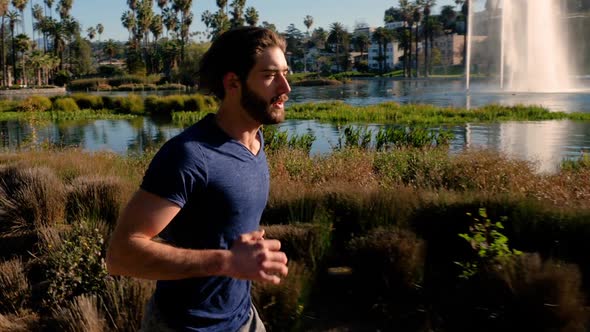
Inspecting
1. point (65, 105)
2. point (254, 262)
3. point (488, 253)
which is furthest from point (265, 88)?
point (65, 105)

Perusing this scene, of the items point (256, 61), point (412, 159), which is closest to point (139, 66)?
point (412, 159)

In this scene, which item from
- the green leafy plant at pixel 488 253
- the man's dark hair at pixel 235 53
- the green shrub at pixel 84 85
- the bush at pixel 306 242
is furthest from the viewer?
the green shrub at pixel 84 85

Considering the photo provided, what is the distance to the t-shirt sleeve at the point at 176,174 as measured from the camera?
6.52 ft

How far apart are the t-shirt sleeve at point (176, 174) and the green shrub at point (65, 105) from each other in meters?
46.3

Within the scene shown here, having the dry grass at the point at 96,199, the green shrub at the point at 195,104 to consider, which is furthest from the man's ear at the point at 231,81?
the green shrub at the point at 195,104

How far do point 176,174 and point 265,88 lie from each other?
1.68ft

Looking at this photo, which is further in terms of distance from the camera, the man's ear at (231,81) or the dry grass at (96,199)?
the dry grass at (96,199)

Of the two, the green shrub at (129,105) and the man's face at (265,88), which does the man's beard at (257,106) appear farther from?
the green shrub at (129,105)

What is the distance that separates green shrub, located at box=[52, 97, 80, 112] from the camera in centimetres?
4553

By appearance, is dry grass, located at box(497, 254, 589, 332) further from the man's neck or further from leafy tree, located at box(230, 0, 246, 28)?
leafy tree, located at box(230, 0, 246, 28)

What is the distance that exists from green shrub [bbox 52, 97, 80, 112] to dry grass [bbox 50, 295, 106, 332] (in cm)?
4372

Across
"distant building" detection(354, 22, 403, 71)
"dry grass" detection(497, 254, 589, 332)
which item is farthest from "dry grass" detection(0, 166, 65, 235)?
"distant building" detection(354, 22, 403, 71)

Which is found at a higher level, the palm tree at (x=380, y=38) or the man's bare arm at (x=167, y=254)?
the palm tree at (x=380, y=38)

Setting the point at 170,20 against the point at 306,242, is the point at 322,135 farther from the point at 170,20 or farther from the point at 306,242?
the point at 170,20
